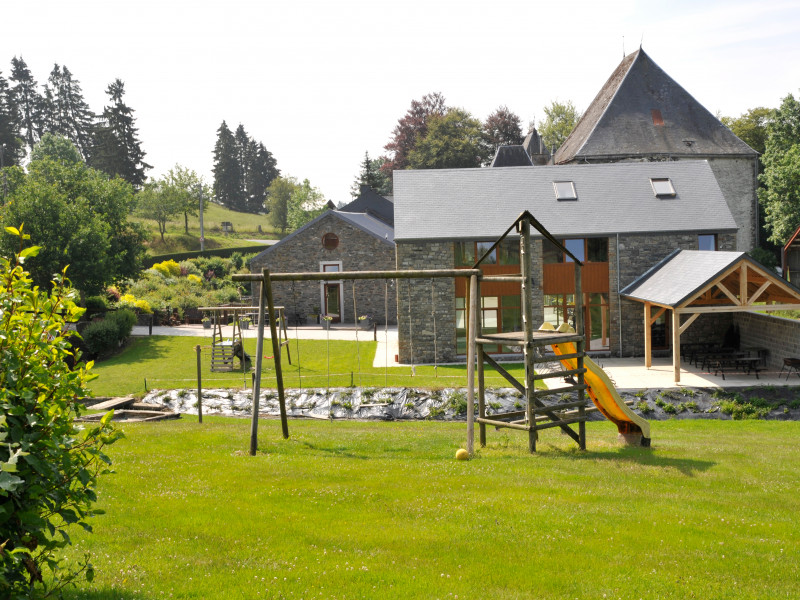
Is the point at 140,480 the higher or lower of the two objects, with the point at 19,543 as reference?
lower

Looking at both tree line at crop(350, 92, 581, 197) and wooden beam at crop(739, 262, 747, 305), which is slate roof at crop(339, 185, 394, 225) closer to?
tree line at crop(350, 92, 581, 197)

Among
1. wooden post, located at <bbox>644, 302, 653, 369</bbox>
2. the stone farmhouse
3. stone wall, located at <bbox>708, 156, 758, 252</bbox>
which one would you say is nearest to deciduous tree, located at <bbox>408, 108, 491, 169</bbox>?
stone wall, located at <bbox>708, 156, 758, 252</bbox>

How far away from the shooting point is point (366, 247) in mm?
35375

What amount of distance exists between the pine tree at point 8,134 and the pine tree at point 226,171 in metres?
23.9

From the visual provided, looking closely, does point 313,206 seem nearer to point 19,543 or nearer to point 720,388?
point 720,388

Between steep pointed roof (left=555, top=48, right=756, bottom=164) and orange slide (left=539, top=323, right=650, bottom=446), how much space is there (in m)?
29.9

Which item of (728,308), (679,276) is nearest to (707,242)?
(679,276)

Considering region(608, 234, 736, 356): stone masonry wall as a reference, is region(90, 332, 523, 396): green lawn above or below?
below

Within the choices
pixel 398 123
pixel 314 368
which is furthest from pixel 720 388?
pixel 398 123

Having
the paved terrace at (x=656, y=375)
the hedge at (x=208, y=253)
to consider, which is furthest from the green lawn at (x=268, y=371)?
the hedge at (x=208, y=253)

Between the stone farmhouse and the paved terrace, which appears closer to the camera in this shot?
the paved terrace

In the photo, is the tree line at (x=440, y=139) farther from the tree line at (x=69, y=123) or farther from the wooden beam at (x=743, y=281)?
the wooden beam at (x=743, y=281)

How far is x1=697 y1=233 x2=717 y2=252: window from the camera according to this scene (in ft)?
83.9

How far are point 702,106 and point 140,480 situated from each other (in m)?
42.0
